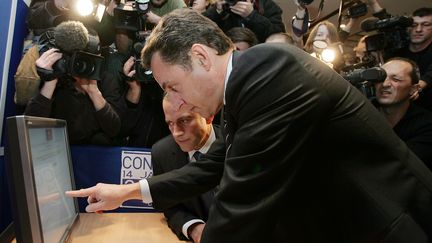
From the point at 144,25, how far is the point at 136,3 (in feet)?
0.38

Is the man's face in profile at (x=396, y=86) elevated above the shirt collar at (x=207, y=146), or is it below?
above

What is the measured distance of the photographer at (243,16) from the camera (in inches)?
83.8

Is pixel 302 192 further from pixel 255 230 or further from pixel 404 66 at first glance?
pixel 404 66

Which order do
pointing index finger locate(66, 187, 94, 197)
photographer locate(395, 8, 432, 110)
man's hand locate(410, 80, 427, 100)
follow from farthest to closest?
photographer locate(395, 8, 432, 110) → man's hand locate(410, 80, 427, 100) → pointing index finger locate(66, 187, 94, 197)

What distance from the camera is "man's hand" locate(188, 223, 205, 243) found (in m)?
1.35

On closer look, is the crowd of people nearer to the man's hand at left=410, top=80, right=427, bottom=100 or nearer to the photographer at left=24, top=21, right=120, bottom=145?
the photographer at left=24, top=21, right=120, bottom=145

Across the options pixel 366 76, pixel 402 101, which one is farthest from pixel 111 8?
pixel 402 101

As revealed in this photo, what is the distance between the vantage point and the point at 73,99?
1714mm

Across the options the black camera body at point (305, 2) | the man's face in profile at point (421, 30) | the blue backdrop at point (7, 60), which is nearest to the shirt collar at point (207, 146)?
the blue backdrop at point (7, 60)

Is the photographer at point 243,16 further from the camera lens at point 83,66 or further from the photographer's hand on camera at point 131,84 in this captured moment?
the camera lens at point 83,66

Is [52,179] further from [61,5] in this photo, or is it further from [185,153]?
[61,5]

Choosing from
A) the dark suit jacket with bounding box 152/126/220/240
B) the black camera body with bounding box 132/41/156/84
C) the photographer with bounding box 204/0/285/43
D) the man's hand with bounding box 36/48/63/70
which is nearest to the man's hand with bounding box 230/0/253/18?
the photographer with bounding box 204/0/285/43

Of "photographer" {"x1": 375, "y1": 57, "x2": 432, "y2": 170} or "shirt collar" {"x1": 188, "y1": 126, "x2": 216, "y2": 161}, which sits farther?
"photographer" {"x1": 375, "y1": 57, "x2": 432, "y2": 170}

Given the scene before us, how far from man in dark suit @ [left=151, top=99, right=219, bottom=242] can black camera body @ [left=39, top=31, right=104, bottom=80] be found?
33cm
